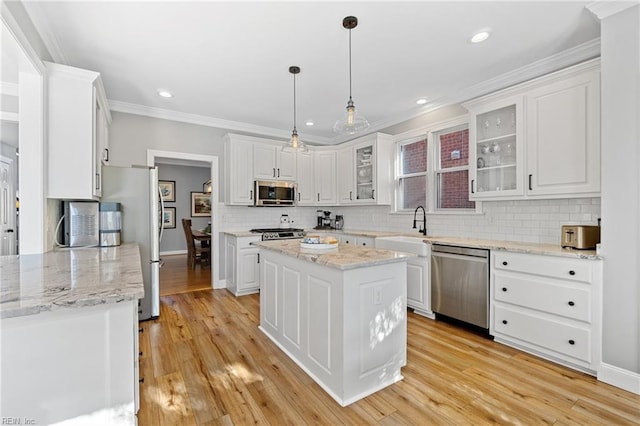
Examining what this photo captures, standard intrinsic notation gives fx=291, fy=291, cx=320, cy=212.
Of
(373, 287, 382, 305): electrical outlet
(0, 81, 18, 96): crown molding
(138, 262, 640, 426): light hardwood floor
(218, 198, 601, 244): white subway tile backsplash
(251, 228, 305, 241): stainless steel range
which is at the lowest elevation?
(138, 262, 640, 426): light hardwood floor

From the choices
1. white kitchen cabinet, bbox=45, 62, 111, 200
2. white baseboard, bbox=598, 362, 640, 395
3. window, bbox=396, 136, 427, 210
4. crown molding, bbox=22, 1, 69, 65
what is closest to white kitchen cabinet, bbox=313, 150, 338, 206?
window, bbox=396, 136, 427, 210

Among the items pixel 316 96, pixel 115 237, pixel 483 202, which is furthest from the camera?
pixel 316 96

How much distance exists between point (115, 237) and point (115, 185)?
64cm

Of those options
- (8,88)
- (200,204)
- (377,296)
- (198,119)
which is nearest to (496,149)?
(377,296)

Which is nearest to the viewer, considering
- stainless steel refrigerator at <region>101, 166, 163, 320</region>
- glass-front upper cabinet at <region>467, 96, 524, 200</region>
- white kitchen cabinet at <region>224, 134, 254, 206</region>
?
glass-front upper cabinet at <region>467, 96, 524, 200</region>

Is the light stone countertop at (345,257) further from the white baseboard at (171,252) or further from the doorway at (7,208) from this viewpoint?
the white baseboard at (171,252)

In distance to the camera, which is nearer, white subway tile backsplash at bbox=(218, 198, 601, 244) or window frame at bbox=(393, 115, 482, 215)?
white subway tile backsplash at bbox=(218, 198, 601, 244)

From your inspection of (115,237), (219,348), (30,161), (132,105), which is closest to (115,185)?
(115,237)

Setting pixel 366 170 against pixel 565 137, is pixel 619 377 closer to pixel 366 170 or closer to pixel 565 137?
pixel 565 137

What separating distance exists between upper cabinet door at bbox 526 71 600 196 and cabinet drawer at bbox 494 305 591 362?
1120 mm

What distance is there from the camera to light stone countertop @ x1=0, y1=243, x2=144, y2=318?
102cm

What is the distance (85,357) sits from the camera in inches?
44.4

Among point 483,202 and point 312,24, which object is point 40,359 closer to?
point 312,24

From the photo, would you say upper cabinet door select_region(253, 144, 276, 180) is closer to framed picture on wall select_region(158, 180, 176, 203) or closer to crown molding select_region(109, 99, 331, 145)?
crown molding select_region(109, 99, 331, 145)
